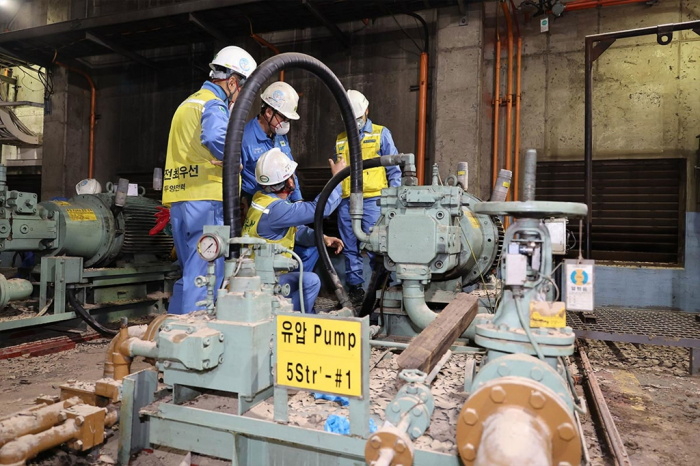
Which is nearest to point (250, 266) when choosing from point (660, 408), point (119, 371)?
point (119, 371)

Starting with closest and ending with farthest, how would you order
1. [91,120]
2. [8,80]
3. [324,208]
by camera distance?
[324,208]
[91,120]
[8,80]

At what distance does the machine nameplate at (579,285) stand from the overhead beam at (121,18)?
14.2ft

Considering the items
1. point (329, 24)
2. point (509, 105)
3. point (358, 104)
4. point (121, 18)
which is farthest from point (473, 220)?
point (121, 18)

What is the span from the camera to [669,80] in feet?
15.1

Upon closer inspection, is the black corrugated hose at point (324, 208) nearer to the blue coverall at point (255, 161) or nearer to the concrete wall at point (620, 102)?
the blue coverall at point (255, 161)

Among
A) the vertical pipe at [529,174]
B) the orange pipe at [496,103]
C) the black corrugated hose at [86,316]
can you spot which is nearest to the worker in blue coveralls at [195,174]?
the black corrugated hose at [86,316]

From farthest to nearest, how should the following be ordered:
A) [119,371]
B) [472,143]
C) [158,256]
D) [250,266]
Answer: [158,256], [472,143], [119,371], [250,266]

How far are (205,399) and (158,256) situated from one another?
10.9ft

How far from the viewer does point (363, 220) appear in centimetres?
393

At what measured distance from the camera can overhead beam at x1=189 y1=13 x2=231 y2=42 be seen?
16.6ft

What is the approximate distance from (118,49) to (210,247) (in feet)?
17.8

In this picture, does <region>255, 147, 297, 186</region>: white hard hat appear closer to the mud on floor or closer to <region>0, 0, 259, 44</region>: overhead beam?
the mud on floor

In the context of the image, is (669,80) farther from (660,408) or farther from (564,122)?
(660,408)

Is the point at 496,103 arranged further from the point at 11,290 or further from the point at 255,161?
the point at 11,290
